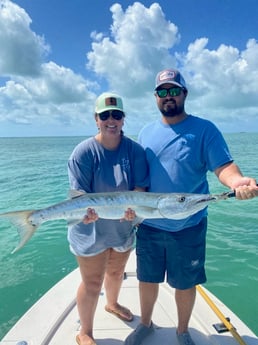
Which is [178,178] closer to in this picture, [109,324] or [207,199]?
[207,199]

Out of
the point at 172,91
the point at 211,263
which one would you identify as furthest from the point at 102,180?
the point at 211,263

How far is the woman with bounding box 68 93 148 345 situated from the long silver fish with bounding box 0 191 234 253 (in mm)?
92

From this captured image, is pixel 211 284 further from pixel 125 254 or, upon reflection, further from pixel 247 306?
pixel 125 254

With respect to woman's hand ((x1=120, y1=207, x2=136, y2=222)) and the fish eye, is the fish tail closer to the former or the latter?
woman's hand ((x1=120, y1=207, x2=136, y2=222))

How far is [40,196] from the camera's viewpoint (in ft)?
45.1

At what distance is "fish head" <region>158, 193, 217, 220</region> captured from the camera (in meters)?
2.64

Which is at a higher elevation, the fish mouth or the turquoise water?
the fish mouth

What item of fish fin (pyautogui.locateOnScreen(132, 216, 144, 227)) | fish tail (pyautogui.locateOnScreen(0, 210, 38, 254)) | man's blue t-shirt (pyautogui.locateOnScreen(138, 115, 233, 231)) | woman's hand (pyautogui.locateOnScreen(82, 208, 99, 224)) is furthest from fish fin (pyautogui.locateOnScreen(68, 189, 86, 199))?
man's blue t-shirt (pyautogui.locateOnScreen(138, 115, 233, 231))

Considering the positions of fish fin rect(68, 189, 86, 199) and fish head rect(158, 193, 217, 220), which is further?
fish fin rect(68, 189, 86, 199)

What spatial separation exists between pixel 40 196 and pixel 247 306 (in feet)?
34.9

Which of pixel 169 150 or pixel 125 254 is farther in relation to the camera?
pixel 125 254

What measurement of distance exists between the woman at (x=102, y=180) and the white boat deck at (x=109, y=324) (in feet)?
1.03

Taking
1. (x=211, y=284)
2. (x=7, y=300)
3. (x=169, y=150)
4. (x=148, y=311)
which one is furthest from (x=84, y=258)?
A: (x=211, y=284)

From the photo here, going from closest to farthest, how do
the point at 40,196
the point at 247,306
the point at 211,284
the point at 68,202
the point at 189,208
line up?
1. the point at 189,208
2. the point at 68,202
3. the point at 247,306
4. the point at 211,284
5. the point at 40,196
